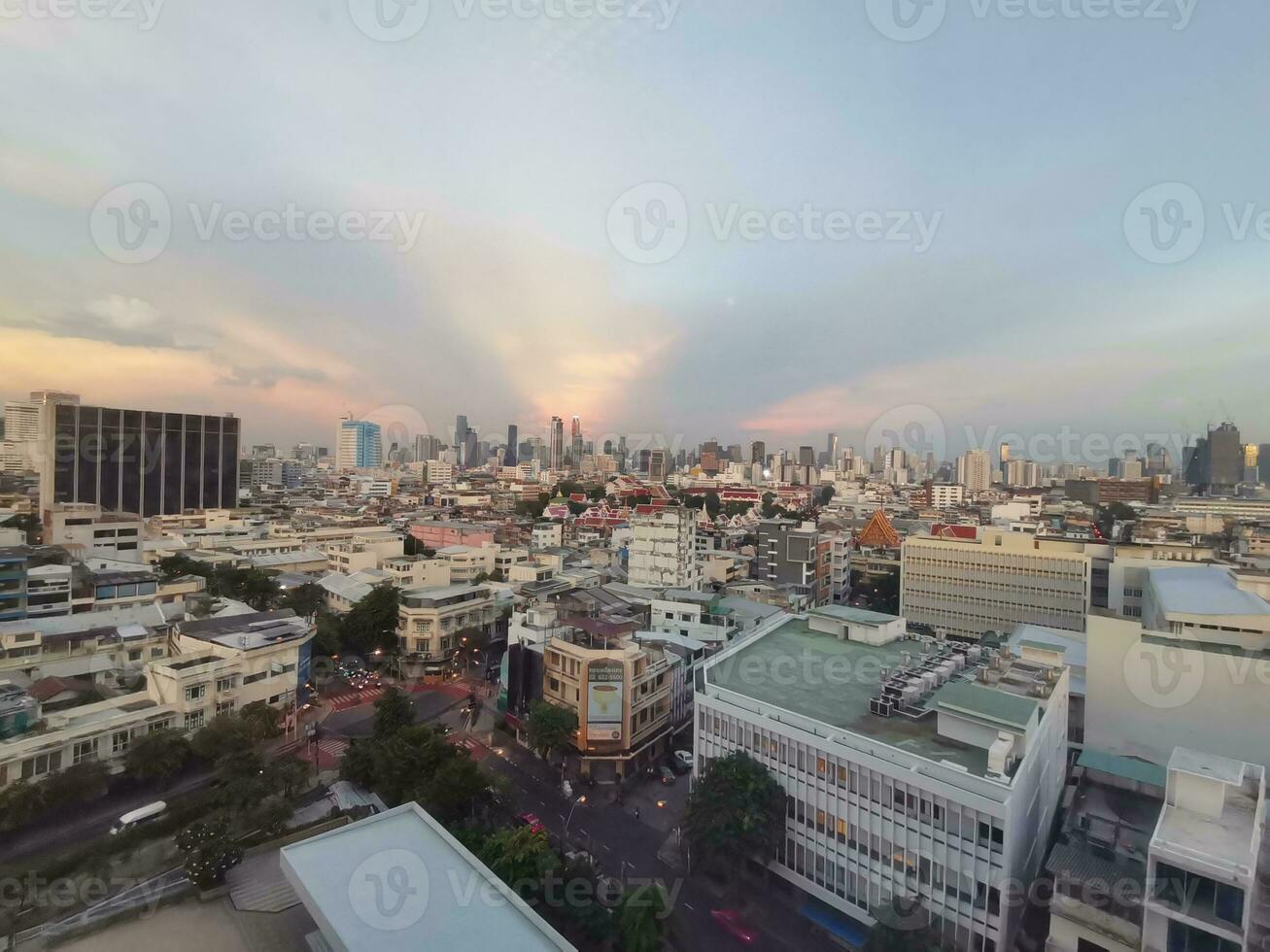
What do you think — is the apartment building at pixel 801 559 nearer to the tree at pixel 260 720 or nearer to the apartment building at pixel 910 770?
the apartment building at pixel 910 770

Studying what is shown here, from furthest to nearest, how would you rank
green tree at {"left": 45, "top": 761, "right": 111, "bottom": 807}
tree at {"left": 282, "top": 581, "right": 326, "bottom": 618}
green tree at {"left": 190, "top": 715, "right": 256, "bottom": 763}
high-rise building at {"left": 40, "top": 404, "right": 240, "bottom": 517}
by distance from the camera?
high-rise building at {"left": 40, "top": 404, "right": 240, "bottom": 517} → tree at {"left": 282, "top": 581, "right": 326, "bottom": 618} → green tree at {"left": 190, "top": 715, "right": 256, "bottom": 763} → green tree at {"left": 45, "top": 761, "right": 111, "bottom": 807}

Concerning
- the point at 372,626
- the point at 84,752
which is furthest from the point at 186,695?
the point at 372,626

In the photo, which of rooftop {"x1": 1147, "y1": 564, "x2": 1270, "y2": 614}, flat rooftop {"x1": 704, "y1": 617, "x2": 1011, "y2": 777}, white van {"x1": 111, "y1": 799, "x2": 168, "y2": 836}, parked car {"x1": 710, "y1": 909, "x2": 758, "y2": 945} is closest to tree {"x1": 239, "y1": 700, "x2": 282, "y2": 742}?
white van {"x1": 111, "y1": 799, "x2": 168, "y2": 836}

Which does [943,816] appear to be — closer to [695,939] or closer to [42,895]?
[695,939]

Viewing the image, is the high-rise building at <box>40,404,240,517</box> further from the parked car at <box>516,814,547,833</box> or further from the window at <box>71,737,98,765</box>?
the parked car at <box>516,814,547,833</box>

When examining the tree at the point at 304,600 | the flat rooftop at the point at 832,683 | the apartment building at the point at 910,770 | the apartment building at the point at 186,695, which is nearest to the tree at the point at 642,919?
the apartment building at the point at 910,770

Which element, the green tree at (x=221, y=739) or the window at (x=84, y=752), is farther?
the green tree at (x=221, y=739)
